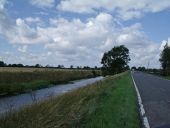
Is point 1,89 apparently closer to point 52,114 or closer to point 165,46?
point 52,114

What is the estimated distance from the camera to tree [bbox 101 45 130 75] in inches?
5084

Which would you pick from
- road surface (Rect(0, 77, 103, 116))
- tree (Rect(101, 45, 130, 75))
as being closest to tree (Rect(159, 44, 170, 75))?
tree (Rect(101, 45, 130, 75))

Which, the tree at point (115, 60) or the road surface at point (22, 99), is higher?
the tree at point (115, 60)

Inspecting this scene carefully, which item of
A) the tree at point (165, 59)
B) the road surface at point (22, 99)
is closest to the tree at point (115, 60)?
the tree at point (165, 59)

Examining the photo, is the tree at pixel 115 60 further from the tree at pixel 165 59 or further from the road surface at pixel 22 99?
the road surface at pixel 22 99

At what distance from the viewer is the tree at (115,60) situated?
129 m

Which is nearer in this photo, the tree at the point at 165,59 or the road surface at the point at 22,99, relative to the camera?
the road surface at the point at 22,99

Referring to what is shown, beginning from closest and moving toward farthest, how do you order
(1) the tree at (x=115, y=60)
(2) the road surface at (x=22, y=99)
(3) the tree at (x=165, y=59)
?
(2) the road surface at (x=22, y=99) → (3) the tree at (x=165, y=59) → (1) the tree at (x=115, y=60)

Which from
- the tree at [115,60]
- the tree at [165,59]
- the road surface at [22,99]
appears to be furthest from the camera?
the tree at [115,60]

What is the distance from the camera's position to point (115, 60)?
13062cm

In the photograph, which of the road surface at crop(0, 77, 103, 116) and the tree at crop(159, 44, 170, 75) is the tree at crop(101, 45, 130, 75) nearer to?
the tree at crop(159, 44, 170, 75)

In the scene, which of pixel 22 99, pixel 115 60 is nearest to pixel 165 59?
pixel 115 60

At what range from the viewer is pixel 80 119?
11016 millimetres

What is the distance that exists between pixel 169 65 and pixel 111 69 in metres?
23.5
